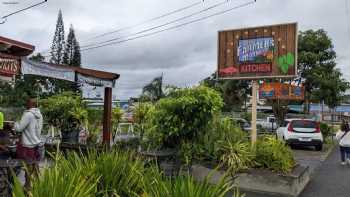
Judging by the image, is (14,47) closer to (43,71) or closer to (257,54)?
(43,71)

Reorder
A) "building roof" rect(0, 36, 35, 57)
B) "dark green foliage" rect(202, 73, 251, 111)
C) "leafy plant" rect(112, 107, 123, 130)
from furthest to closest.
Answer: "dark green foliage" rect(202, 73, 251, 111), "leafy plant" rect(112, 107, 123, 130), "building roof" rect(0, 36, 35, 57)

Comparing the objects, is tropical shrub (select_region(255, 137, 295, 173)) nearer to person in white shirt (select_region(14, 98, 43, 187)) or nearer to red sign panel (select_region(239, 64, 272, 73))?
red sign panel (select_region(239, 64, 272, 73))

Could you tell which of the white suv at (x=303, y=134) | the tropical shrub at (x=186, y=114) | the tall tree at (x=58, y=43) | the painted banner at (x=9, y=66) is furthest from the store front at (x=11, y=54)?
the tall tree at (x=58, y=43)

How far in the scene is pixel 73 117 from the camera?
47.5 feet

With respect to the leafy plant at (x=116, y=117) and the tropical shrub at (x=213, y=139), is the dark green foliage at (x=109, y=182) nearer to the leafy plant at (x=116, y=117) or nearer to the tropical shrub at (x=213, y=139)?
the tropical shrub at (x=213, y=139)

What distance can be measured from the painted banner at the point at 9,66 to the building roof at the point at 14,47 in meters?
0.23

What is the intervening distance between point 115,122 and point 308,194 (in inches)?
336

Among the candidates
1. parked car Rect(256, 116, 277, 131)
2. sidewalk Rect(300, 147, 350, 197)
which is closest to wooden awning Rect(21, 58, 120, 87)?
sidewalk Rect(300, 147, 350, 197)

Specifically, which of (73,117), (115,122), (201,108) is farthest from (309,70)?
(201,108)

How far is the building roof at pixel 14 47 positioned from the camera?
8.67 meters

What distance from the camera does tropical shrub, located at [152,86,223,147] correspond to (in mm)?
9742

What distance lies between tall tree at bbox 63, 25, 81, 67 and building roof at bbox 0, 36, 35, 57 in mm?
52147

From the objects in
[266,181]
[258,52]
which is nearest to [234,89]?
[258,52]

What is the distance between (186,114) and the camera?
32.3 ft
